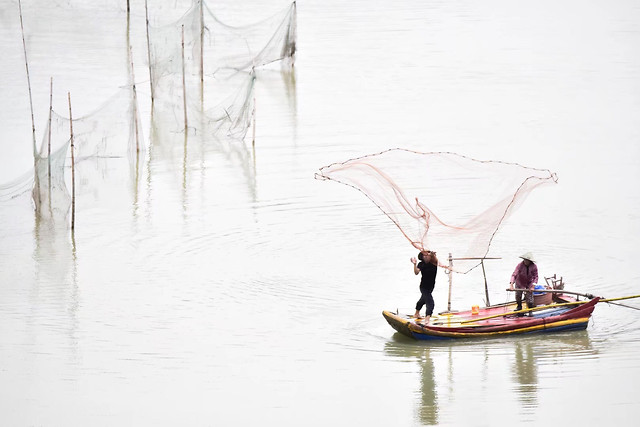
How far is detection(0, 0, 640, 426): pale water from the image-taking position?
1206 centimetres

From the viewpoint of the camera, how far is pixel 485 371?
1240 centimetres

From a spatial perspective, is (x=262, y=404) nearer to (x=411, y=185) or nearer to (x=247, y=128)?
(x=411, y=185)

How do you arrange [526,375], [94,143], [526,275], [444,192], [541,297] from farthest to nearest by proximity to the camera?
[94,143] < [444,192] < [541,297] < [526,275] < [526,375]

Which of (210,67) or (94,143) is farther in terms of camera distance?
(210,67)

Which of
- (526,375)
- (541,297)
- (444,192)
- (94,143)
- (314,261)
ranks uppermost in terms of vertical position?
(94,143)

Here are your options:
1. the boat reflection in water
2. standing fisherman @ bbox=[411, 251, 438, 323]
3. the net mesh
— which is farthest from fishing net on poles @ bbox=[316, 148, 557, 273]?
the net mesh

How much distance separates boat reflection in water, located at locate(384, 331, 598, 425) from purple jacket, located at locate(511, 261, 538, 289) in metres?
0.57

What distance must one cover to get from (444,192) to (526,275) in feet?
18.9

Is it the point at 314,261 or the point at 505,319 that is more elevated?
the point at 314,261

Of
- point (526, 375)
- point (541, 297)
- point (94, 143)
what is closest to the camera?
point (526, 375)

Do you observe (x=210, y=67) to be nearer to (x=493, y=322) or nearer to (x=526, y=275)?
(x=526, y=275)

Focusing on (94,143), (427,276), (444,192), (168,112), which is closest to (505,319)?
(427,276)

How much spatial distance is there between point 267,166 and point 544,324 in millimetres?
8409

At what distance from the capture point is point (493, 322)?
12.8 m
